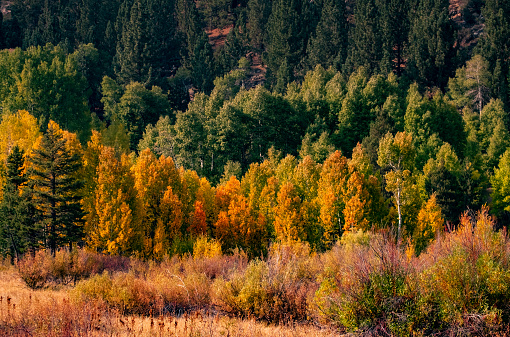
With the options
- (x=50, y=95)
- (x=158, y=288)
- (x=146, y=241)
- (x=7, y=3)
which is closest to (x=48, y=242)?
(x=146, y=241)

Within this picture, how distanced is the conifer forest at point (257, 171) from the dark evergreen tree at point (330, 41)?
46 centimetres

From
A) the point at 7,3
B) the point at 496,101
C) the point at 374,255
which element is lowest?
the point at 374,255

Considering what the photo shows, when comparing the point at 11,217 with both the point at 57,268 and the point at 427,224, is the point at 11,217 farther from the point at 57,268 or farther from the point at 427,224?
the point at 427,224

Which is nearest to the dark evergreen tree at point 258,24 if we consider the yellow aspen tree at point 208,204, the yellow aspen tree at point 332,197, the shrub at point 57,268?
the yellow aspen tree at point 208,204

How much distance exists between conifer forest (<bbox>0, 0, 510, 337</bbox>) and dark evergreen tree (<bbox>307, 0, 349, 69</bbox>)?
457 mm

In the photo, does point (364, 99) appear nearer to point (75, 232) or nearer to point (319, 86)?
point (319, 86)

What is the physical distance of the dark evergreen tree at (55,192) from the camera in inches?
1593

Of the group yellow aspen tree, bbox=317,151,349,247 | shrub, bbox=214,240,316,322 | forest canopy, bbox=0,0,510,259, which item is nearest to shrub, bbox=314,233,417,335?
shrub, bbox=214,240,316,322

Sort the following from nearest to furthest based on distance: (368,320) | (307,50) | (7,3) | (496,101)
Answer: (368,320)
(496,101)
(307,50)
(7,3)

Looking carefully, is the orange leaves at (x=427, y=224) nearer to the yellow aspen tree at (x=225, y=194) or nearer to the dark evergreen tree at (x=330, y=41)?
the yellow aspen tree at (x=225, y=194)

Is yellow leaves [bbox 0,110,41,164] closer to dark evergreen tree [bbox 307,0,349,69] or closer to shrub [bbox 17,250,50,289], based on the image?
shrub [bbox 17,250,50,289]

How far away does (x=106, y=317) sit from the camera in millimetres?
17656

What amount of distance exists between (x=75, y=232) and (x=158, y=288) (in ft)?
71.4

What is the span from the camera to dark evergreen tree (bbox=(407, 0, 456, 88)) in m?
91.8
